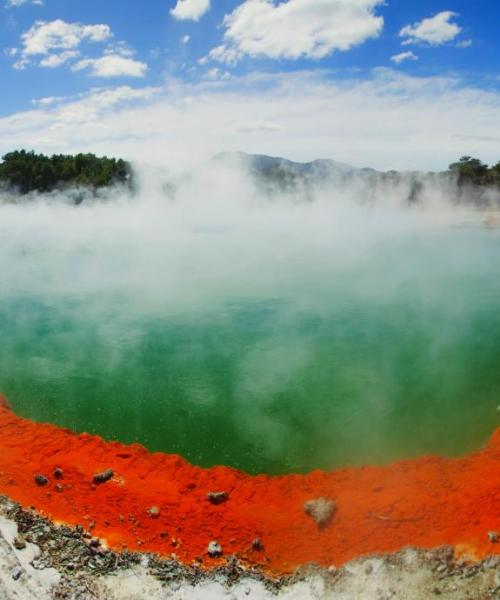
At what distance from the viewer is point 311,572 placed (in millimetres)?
6816

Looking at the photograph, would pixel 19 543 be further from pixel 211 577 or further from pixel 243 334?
pixel 243 334

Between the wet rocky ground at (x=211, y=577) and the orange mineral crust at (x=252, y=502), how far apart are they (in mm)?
348

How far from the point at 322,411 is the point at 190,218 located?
1448 inches

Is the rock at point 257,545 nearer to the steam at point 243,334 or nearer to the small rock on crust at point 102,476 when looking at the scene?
the steam at point 243,334

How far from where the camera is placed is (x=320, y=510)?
792 cm

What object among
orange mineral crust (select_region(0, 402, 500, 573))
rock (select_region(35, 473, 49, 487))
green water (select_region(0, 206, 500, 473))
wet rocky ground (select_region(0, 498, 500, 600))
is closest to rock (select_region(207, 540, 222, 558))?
orange mineral crust (select_region(0, 402, 500, 573))

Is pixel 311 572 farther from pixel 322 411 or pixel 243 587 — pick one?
pixel 322 411

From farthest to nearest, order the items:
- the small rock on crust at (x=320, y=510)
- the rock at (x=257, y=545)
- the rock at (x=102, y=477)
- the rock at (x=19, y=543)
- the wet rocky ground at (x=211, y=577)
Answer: the rock at (x=102, y=477), the small rock on crust at (x=320, y=510), the rock at (x=257, y=545), the rock at (x=19, y=543), the wet rocky ground at (x=211, y=577)

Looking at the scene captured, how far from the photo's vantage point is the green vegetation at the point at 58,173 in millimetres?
49594

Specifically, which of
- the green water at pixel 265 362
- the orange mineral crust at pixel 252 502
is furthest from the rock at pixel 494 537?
the green water at pixel 265 362

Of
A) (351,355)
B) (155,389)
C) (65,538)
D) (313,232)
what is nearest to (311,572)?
(65,538)

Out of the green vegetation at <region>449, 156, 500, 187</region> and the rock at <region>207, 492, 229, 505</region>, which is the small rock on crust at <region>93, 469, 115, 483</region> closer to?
the rock at <region>207, 492, 229, 505</region>

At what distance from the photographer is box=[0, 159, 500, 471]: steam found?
10.4m

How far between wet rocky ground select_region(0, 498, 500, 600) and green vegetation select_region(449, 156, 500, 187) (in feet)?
161
